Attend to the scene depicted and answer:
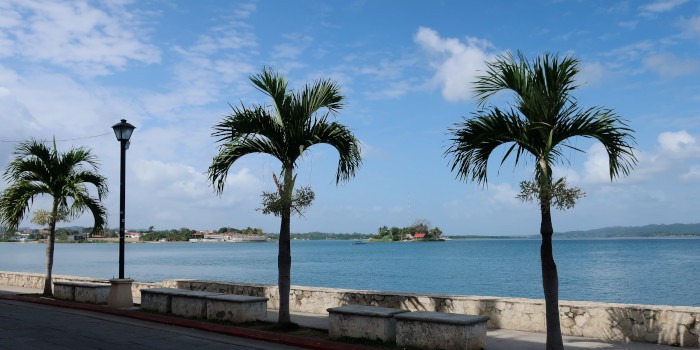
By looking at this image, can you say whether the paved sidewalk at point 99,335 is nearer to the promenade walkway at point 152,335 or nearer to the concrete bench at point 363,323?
the promenade walkway at point 152,335

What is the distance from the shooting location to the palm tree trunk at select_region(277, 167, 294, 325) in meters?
12.6

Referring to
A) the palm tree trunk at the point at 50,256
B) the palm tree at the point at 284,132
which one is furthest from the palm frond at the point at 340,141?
the palm tree trunk at the point at 50,256

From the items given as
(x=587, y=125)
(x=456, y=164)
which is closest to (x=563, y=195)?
(x=587, y=125)

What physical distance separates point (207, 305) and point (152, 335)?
203 cm

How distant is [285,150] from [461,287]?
43792 mm

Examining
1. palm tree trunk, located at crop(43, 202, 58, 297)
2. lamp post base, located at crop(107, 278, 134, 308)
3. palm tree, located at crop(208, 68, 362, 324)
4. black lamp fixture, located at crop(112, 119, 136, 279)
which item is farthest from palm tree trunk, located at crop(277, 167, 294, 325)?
palm tree trunk, located at crop(43, 202, 58, 297)

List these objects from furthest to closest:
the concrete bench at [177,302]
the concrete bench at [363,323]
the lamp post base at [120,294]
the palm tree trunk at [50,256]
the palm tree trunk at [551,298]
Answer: the palm tree trunk at [50,256] < the lamp post base at [120,294] < the concrete bench at [177,302] < the concrete bench at [363,323] < the palm tree trunk at [551,298]

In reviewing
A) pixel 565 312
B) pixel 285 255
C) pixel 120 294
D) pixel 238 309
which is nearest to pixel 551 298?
pixel 565 312

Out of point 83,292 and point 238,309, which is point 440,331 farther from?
point 83,292

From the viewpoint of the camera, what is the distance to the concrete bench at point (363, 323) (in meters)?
10.8

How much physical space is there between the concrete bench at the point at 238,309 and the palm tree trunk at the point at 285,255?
0.97 meters

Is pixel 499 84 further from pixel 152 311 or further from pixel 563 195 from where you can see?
pixel 152 311

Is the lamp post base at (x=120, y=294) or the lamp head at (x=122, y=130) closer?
the lamp post base at (x=120, y=294)

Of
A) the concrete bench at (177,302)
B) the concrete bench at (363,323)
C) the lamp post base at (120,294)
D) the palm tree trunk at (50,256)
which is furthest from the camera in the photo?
the palm tree trunk at (50,256)
